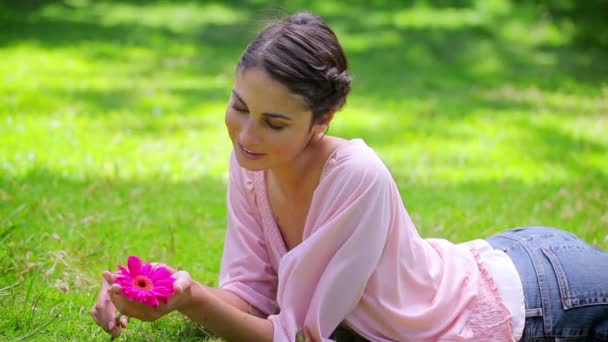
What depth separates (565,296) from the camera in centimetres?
265

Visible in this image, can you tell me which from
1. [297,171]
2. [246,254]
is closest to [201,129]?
[246,254]

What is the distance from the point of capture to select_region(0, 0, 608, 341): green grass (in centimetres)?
355

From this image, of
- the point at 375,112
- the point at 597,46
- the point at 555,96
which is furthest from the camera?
the point at 597,46

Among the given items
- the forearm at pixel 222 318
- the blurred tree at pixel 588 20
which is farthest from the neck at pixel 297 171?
the blurred tree at pixel 588 20

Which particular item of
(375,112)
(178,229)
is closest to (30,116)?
(178,229)

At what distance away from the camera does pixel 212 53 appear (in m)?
8.16

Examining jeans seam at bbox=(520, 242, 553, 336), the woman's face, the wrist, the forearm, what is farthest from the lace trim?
the wrist

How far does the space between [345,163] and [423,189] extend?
7.51 ft

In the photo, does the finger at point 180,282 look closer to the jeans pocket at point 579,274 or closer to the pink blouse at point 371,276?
the pink blouse at point 371,276

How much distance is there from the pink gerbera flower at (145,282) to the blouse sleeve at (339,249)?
1.35 feet

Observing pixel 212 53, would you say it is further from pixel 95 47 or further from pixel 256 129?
pixel 256 129

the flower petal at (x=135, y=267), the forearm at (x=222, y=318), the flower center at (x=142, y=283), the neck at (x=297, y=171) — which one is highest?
the neck at (x=297, y=171)

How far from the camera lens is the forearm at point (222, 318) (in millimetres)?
2400

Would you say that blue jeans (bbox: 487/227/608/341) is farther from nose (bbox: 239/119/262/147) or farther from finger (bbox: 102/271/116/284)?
finger (bbox: 102/271/116/284)
